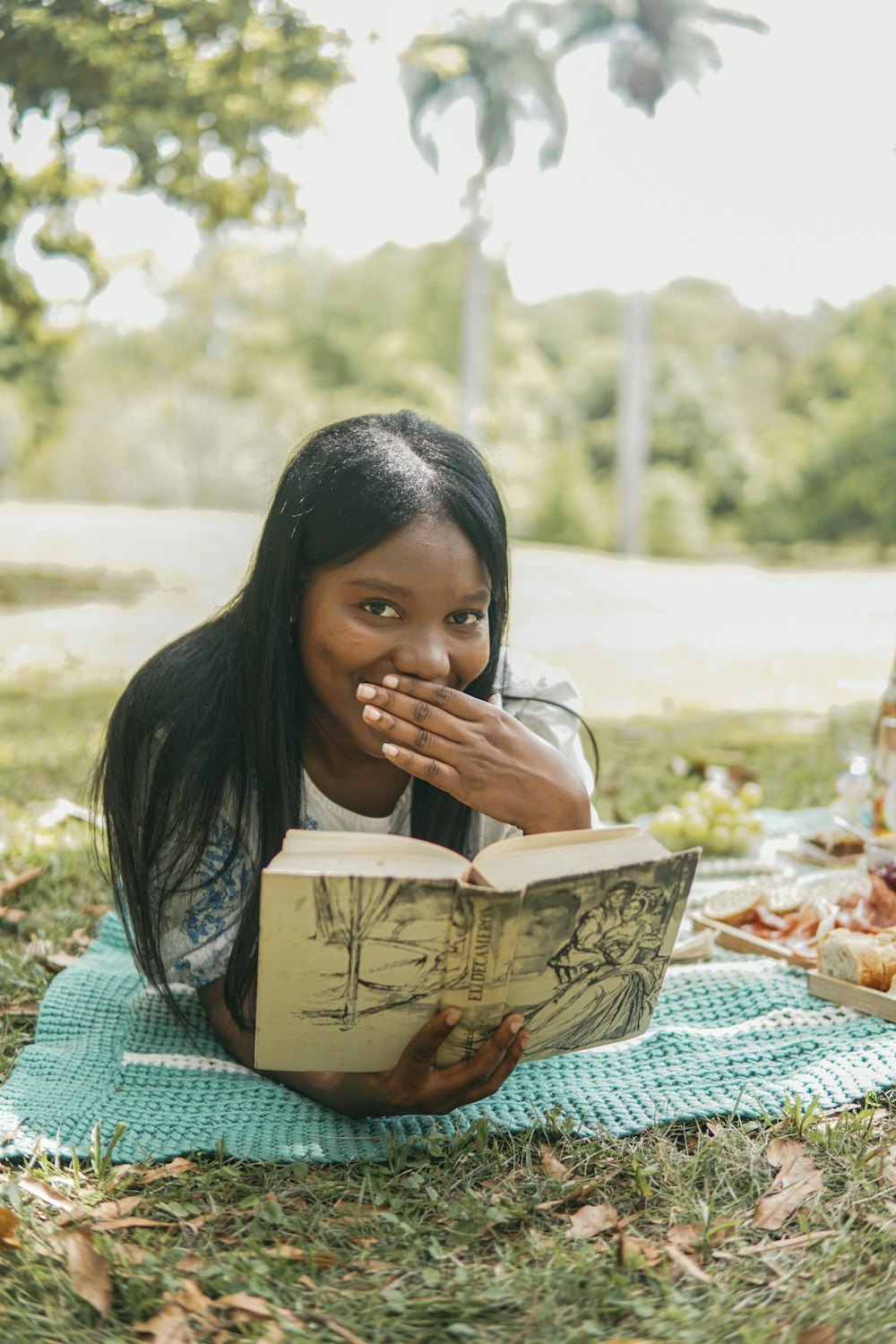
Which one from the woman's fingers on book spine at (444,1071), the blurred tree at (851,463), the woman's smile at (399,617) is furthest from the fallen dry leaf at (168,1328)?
the blurred tree at (851,463)

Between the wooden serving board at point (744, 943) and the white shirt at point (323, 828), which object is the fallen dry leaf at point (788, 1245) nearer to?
the white shirt at point (323, 828)

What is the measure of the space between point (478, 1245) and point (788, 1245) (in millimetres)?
512

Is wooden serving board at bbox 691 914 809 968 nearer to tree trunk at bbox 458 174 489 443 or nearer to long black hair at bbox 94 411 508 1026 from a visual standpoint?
long black hair at bbox 94 411 508 1026

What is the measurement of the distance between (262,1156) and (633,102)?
836 inches

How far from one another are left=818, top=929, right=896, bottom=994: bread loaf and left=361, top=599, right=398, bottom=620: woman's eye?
1.48 meters

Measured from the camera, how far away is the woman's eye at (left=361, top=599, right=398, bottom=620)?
99.4 inches

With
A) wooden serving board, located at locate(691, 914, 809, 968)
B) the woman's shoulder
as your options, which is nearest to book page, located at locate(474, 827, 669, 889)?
the woman's shoulder

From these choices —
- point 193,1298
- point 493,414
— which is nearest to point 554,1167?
point 193,1298

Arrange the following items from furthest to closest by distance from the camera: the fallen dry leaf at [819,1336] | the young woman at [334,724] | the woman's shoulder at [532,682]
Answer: the woman's shoulder at [532,682] < the young woman at [334,724] < the fallen dry leaf at [819,1336]

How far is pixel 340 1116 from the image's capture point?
2.58 meters

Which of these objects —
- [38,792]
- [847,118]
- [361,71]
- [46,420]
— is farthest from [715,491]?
[38,792]

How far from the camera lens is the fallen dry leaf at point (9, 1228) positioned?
6.63ft

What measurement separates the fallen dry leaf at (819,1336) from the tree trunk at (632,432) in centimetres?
2157

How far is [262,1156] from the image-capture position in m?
2.39
